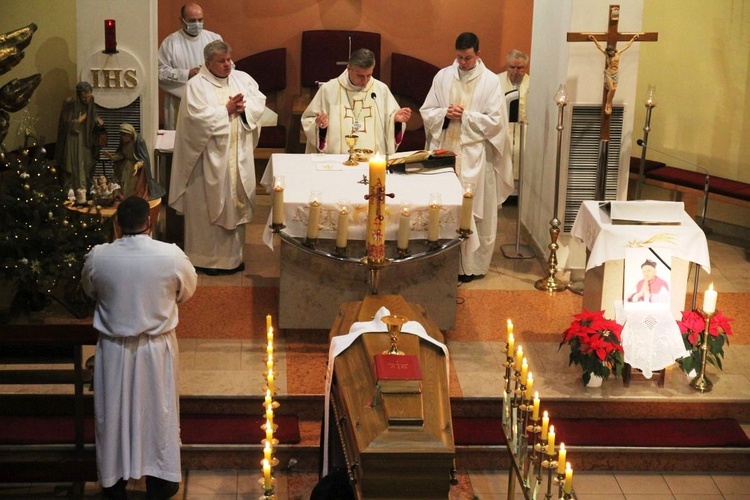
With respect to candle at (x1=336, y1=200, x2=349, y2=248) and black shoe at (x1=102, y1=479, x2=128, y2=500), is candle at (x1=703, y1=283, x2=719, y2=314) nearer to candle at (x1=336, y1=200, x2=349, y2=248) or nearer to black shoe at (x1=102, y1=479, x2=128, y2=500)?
candle at (x1=336, y1=200, x2=349, y2=248)

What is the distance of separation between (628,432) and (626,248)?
1133 millimetres

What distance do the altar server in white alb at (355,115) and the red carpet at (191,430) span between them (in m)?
2.57

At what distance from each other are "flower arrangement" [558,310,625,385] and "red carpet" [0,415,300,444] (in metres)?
1.77

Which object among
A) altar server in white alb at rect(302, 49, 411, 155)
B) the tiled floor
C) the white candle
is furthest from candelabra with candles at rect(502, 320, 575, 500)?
altar server in white alb at rect(302, 49, 411, 155)

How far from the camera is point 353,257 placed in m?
7.96

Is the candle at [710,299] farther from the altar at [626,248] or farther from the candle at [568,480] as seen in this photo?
the candle at [568,480]

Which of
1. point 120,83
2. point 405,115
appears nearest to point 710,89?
point 405,115

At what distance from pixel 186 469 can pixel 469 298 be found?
2.85m

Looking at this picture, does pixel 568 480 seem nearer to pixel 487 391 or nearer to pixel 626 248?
pixel 487 391

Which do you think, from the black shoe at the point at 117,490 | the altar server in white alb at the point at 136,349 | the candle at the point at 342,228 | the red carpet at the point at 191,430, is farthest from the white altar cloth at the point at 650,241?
the black shoe at the point at 117,490

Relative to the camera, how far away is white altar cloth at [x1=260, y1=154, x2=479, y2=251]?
7809 mm

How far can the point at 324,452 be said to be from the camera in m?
6.23

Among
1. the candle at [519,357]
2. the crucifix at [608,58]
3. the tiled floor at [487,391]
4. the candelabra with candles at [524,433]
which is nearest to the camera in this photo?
the candelabra with candles at [524,433]

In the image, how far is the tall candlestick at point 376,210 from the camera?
21.2 feet
